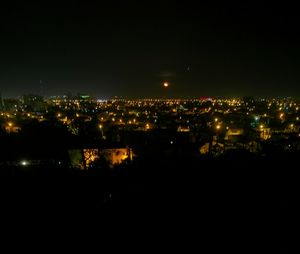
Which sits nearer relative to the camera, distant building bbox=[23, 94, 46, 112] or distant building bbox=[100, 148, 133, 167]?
distant building bbox=[100, 148, 133, 167]

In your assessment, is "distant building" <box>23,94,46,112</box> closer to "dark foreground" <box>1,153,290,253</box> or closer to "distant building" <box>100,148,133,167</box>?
"distant building" <box>100,148,133,167</box>

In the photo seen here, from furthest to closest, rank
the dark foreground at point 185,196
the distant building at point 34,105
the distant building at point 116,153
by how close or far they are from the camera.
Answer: the distant building at point 34,105 → the distant building at point 116,153 → the dark foreground at point 185,196

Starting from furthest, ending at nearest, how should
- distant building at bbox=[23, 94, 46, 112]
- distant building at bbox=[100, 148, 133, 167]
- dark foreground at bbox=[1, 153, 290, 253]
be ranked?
distant building at bbox=[23, 94, 46, 112], distant building at bbox=[100, 148, 133, 167], dark foreground at bbox=[1, 153, 290, 253]

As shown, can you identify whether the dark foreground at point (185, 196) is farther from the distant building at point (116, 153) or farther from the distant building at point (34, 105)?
the distant building at point (34, 105)

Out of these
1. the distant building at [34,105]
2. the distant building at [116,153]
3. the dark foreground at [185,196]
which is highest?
the distant building at [34,105]

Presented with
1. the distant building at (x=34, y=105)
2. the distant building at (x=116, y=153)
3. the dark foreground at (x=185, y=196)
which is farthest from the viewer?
the distant building at (x=34, y=105)

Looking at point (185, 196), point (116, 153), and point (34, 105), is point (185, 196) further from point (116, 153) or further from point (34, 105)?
point (34, 105)

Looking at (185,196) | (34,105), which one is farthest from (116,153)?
(34,105)

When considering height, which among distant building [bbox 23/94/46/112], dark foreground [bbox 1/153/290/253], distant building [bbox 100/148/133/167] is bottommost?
distant building [bbox 100/148/133/167]

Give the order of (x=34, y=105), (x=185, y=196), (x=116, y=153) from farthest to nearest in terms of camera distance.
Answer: (x=34, y=105), (x=116, y=153), (x=185, y=196)

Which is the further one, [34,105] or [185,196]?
[34,105]

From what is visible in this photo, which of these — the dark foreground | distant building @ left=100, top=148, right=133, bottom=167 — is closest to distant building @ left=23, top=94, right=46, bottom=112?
distant building @ left=100, top=148, right=133, bottom=167

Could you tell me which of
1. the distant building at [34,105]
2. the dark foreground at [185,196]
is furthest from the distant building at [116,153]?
the distant building at [34,105]

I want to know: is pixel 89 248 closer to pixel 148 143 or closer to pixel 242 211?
pixel 242 211
